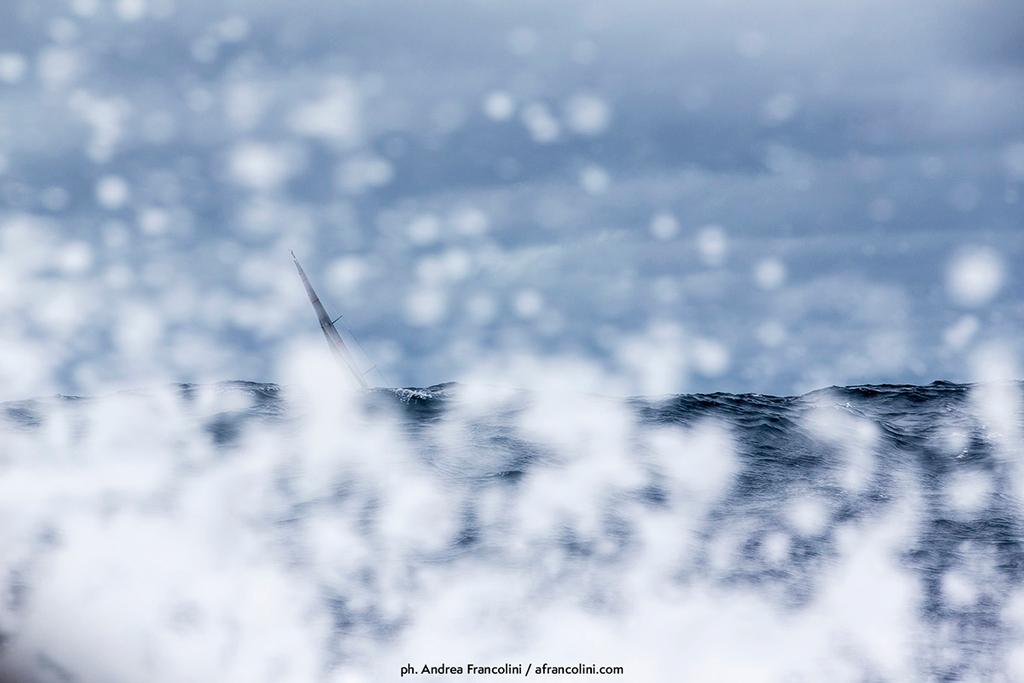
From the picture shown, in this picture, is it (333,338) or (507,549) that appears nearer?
(507,549)

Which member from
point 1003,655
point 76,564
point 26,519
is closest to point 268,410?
point 26,519

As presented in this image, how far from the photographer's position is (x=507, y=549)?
12.4 metres

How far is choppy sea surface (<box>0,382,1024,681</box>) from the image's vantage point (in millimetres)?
9008

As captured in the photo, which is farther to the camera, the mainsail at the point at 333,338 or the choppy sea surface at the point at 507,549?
the mainsail at the point at 333,338

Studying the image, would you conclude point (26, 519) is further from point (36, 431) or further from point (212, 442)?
point (36, 431)

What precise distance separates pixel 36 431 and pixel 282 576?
1316 centimetres

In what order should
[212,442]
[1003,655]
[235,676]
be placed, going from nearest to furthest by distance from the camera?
[235,676], [1003,655], [212,442]

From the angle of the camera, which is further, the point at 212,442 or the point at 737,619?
the point at 212,442

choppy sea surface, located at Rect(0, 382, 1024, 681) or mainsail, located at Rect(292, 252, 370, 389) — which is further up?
mainsail, located at Rect(292, 252, 370, 389)

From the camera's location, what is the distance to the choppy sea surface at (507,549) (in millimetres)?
9008

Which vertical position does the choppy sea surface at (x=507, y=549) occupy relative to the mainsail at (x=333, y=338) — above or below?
below

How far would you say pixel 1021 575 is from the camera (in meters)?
11.6

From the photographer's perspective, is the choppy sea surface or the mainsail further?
the mainsail

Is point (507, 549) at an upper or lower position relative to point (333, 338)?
lower
